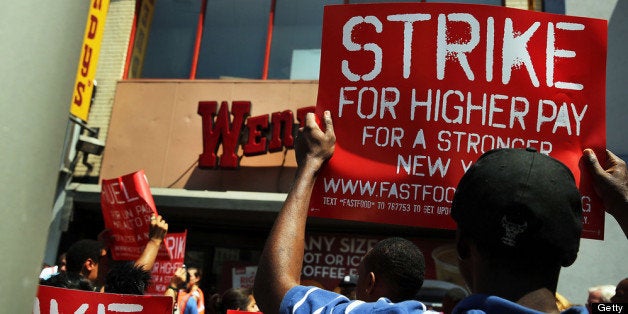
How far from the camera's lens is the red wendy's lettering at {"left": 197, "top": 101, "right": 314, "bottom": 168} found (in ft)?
33.5

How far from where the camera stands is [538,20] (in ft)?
8.84

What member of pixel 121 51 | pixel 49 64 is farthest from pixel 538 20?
pixel 121 51

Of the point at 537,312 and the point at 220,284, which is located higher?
the point at 537,312

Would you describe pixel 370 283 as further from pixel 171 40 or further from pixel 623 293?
pixel 171 40

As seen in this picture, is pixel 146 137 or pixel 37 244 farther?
pixel 146 137

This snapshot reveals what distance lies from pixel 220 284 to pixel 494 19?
29.9ft

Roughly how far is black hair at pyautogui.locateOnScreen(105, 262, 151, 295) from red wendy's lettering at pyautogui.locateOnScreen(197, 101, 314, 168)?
21.2ft

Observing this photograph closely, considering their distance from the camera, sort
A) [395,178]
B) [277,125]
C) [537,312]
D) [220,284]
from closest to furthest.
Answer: [537,312] < [395,178] < [277,125] < [220,284]

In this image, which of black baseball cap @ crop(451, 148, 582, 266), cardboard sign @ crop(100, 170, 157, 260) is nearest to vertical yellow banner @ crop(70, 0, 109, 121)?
cardboard sign @ crop(100, 170, 157, 260)

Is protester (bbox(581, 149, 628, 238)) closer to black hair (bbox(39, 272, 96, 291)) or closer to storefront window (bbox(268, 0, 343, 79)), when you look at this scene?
black hair (bbox(39, 272, 96, 291))

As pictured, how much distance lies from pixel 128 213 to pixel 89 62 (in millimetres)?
4966

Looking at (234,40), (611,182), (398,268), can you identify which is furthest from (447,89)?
(234,40)

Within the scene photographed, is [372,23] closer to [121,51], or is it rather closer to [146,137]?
[146,137]

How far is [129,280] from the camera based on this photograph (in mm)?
3689
